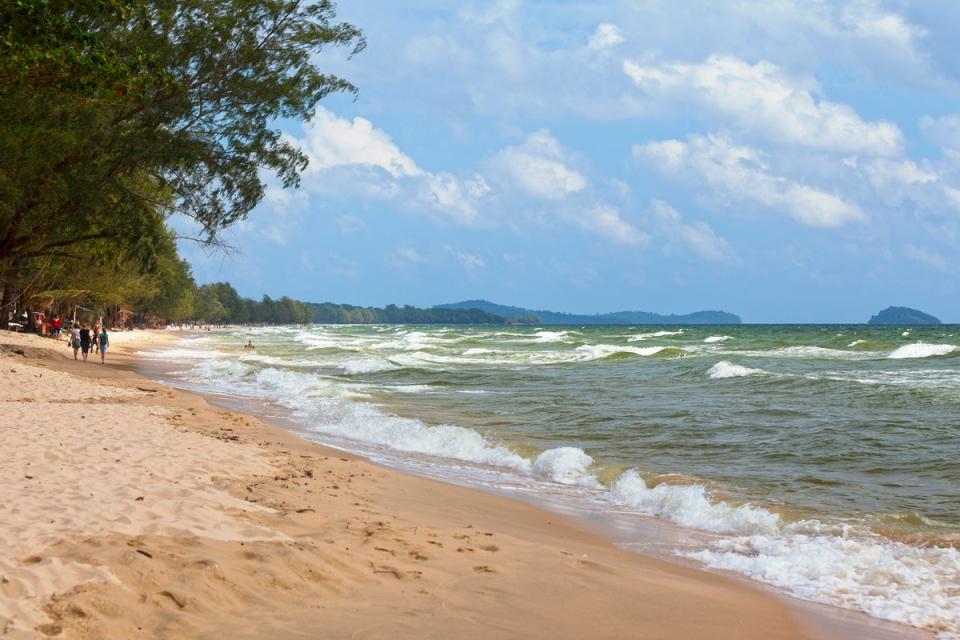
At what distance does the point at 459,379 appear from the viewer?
2844 centimetres

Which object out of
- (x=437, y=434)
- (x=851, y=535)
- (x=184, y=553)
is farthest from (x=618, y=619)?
(x=437, y=434)

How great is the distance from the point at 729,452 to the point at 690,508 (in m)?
3.95

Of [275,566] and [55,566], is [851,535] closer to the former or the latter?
[275,566]

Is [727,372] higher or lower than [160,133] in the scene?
lower

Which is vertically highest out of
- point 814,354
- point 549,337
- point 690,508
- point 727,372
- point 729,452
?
point 549,337

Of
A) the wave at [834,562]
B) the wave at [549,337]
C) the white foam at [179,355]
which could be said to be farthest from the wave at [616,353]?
the wave at [834,562]

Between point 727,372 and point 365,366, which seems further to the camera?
point 365,366

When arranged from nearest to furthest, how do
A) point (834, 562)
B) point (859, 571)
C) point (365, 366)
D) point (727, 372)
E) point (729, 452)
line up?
point (859, 571), point (834, 562), point (729, 452), point (727, 372), point (365, 366)

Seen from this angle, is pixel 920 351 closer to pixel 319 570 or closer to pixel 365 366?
pixel 365 366

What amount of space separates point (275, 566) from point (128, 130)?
487 inches

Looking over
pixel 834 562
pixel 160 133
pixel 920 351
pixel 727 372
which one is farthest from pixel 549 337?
pixel 834 562

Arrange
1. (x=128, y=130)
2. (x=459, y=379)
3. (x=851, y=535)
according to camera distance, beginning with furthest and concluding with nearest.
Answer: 1. (x=459, y=379)
2. (x=128, y=130)
3. (x=851, y=535)

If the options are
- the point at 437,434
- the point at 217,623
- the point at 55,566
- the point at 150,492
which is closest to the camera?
the point at 217,623

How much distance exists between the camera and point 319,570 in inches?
210
